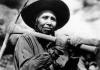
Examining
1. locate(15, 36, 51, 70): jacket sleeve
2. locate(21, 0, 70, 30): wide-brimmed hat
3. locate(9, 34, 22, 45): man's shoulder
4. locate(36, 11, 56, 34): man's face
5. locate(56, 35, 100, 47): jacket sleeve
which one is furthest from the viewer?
locate(21, 0, 70, 30): wide-brimmed hat

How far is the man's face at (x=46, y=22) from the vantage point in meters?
4.55

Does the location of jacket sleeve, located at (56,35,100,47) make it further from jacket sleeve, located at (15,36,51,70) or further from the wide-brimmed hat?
the wide-brimmed hat

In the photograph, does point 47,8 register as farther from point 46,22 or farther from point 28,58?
point 28,58

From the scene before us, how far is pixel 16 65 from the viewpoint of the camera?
4.24m

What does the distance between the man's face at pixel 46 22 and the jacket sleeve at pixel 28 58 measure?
425 mm

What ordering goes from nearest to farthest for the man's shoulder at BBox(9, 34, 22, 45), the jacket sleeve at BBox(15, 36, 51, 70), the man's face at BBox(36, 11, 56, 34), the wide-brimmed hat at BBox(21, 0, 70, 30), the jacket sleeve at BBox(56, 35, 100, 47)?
the jacket sleeve at BBox(15, 36, 51, 70) < the jacket sleeve at BBox(56, 35, 100, 47) < the man's face at BBox(36, 11, 56, 34) < the man's shoulder at BBox(9, 34, 22, 45) < the wide-brimmed hat at BBox(21, 0, 70, 30)

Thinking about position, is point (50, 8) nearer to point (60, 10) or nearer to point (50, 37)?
point (60, 10)

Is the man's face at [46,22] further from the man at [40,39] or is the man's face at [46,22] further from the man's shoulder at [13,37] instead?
the man's shoulder at [13,37]

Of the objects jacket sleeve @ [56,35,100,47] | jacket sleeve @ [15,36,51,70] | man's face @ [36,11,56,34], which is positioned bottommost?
jacket sleeve @ [15,36,51,70]

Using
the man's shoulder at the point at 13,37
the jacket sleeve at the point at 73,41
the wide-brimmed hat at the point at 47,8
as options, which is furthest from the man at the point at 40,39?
the man's shoulder at the point at 13,37

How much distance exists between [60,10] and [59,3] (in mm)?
112

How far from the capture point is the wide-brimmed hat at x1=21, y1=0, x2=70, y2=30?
16.0 feet

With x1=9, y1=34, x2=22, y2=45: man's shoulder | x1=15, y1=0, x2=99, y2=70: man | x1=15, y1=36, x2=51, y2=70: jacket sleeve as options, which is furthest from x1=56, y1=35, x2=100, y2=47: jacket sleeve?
x1=9, y1=34, x2=22, y2=45: man's shoulder

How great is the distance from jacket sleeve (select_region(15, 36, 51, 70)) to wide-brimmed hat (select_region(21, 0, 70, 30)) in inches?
32.3
